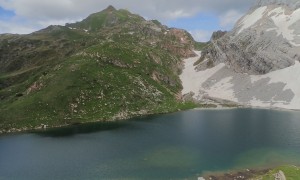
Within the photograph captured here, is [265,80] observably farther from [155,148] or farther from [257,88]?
[155,148]

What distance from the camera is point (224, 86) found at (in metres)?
189

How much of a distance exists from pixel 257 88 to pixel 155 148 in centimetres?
9813

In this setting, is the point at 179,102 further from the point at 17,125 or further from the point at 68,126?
the point at 17,125

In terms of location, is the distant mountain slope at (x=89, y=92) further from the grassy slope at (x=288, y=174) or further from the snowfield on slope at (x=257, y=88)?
the grassy slope at (x=288, y=174)

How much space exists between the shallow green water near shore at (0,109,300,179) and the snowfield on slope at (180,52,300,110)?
22307 mm

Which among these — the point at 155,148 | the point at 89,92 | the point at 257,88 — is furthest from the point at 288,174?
the point at 257,88

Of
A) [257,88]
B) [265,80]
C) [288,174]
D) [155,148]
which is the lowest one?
[155,148]

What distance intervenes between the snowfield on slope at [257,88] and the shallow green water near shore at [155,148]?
22307mm

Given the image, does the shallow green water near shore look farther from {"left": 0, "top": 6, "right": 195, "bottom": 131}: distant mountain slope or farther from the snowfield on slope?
the snowfield on slope

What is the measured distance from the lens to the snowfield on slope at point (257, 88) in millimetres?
163000

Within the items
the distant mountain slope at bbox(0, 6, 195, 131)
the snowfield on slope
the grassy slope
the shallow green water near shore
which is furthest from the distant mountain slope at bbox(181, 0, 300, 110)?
the grassy slope

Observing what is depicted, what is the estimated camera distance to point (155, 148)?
315ft

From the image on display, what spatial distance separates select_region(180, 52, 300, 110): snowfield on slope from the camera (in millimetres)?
163000

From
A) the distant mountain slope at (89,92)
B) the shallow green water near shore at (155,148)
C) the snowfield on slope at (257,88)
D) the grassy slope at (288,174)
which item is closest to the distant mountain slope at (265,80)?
the snowfield on slope at (257,88)
